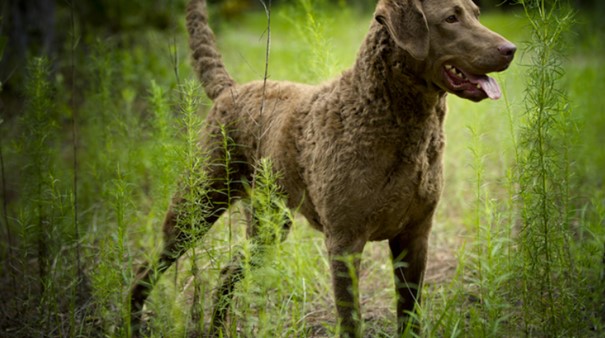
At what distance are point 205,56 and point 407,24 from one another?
5.45 feet

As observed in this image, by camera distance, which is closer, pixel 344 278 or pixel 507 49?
pixel 507 49

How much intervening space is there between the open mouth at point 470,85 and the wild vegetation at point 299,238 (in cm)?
17

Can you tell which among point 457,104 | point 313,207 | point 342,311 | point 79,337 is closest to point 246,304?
point 342,311

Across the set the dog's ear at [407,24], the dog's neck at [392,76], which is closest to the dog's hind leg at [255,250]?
the dog's neck at [392,76]

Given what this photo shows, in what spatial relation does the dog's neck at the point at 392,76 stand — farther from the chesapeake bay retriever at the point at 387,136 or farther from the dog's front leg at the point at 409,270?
the dog's front leg at the point at 409,270

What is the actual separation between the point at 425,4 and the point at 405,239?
120 cm

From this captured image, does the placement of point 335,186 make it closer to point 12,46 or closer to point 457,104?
point 457,104

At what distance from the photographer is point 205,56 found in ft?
13.6

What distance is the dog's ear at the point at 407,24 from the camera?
2.87m

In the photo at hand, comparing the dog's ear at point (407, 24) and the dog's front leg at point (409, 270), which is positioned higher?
the dog's ear at point (407, 24)

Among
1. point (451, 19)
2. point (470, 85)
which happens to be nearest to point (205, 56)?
point (451, 19)

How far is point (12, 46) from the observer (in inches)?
285

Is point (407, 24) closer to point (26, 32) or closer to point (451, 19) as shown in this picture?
point (451, 19)

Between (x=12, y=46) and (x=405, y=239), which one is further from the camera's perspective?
(x=12, y=46)
